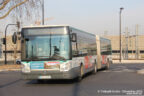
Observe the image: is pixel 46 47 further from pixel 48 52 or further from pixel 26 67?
pixel 26 67

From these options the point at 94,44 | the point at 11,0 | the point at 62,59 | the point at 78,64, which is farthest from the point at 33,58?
the point at 11,0

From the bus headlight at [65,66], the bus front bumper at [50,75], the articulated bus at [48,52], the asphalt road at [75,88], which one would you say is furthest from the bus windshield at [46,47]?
the asphalt road at [75,88]

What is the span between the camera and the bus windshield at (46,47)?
41.7 feet

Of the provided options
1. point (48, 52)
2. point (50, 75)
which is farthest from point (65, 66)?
point (48, 52)

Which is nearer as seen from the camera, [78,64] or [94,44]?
[78,64]

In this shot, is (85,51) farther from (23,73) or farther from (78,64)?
(23,73)

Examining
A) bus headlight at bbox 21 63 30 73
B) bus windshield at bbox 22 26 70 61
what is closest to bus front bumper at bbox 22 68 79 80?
bus headlight at bbox 21 63 30 73

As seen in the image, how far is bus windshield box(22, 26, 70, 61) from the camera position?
12.7 meters

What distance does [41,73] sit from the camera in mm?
12797

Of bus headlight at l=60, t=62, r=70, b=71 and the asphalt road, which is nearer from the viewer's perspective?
the asphalt road

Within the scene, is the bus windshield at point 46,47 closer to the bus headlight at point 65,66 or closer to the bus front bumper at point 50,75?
the bus headlight at point 65,66

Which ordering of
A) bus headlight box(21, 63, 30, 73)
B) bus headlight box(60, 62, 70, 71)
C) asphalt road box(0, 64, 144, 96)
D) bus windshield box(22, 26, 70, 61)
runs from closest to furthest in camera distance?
asphalt road box(0, 64, 144, 96) < bus headlight box(60, 62, 70, 71) < bus windshield box(22, 26, 70, 61) < bus headlight box(21, 63, 30, 73)

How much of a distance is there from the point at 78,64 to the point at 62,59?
1.98 metres

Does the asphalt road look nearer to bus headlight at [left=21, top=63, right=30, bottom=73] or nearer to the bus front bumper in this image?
the bus front bumper
